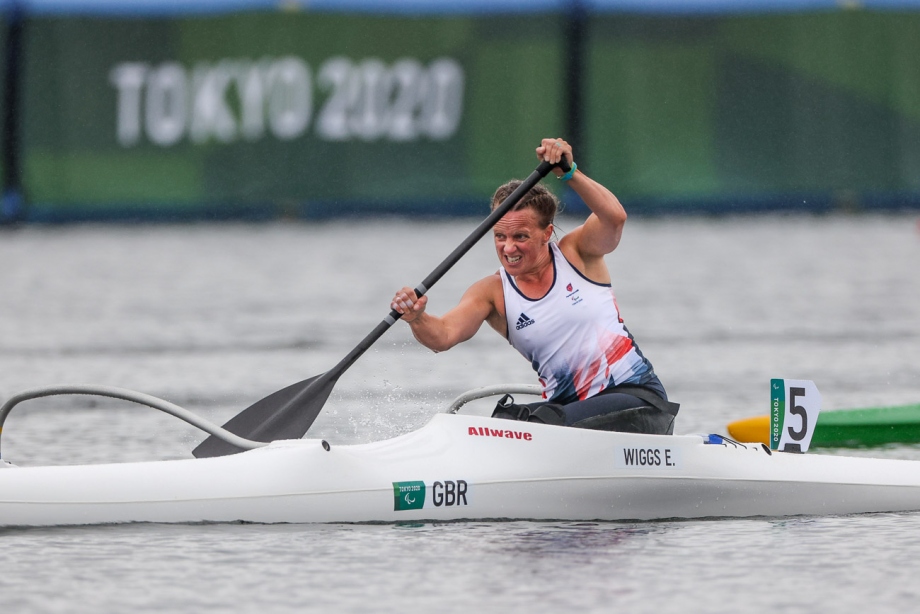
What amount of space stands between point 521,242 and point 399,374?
475 centimetres

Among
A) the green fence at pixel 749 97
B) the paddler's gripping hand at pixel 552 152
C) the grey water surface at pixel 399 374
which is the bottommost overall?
the grey water surface at pixel 399 374

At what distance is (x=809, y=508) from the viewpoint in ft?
22.2

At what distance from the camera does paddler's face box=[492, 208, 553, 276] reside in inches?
260

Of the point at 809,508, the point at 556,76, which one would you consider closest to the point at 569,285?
the point at 809,508

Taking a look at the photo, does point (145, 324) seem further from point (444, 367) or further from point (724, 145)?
point (724, 145)

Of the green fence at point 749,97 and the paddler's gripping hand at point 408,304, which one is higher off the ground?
the green fence at point 749,97

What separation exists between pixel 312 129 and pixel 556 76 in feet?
8.94

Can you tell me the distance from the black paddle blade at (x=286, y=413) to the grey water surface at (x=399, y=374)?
2.89ft

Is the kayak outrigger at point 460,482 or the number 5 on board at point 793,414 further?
the number 5 on board at point 793,414

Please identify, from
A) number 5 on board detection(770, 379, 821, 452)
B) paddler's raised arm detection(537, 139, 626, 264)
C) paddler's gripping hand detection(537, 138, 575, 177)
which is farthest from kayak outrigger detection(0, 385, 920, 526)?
paddler's gripping hand detection(537, 138, 575, 177)

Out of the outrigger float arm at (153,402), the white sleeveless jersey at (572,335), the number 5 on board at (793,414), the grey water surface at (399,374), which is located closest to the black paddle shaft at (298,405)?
the white sleeveless jersey at (572,335)

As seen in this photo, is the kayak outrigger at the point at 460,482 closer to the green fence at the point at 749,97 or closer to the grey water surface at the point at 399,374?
the grey water surface at the point at 399,374

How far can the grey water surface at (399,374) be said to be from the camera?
214 inches

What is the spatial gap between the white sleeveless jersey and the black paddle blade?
843 millimetres
